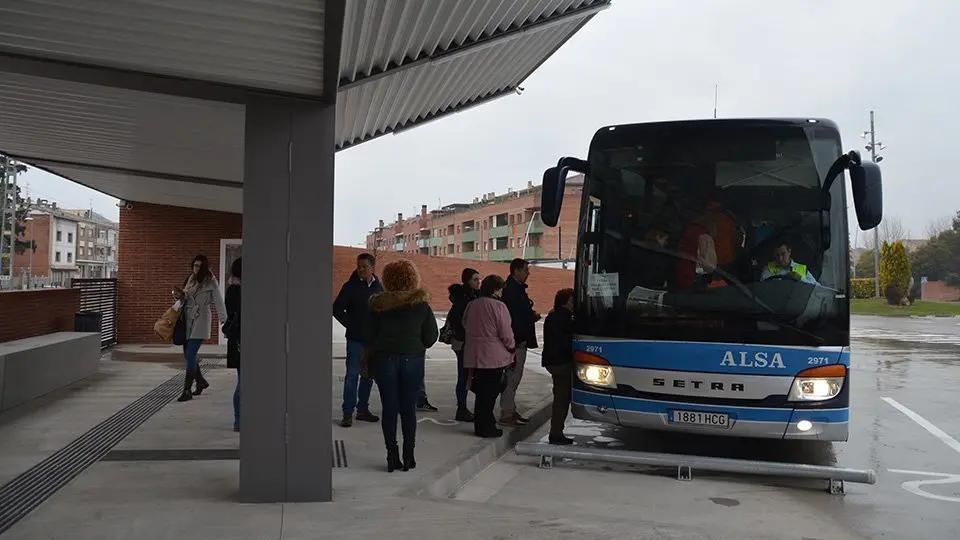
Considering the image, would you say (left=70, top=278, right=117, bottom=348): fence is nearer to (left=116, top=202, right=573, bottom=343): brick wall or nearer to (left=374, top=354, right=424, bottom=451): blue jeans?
(left=116, top=202, right=573, bottom=343): brick wall

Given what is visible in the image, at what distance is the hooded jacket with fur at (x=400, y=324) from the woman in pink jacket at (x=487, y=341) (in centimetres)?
142

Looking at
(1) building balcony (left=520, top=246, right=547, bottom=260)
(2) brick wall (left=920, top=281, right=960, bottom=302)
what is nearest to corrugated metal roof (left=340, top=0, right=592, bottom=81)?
(1) building balcony (left=520, top=246, right=547, bottom=260)

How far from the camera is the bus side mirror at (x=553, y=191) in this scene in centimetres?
799

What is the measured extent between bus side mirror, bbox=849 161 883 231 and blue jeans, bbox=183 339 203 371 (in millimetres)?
7487

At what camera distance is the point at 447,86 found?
1281cm

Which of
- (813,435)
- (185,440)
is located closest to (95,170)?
(185,440)

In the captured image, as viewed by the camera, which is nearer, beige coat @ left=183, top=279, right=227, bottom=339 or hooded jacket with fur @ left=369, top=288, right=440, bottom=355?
hooded jacket with fur @ left=369, top=288, right=440, bottom=355

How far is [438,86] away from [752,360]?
287 inches

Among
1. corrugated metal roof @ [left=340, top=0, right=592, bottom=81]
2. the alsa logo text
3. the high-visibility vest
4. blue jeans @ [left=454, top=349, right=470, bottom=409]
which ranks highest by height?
corrugated metal roof @ [left=340, top=0, right=592, bottom=81]

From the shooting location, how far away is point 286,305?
5656 millimetres

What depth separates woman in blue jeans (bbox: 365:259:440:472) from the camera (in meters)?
6.61

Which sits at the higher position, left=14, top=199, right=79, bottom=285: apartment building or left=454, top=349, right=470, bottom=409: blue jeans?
left=14, top=199, right=79, bottom=285: apartment building

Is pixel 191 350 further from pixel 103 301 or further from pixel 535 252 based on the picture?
pixel 535 252

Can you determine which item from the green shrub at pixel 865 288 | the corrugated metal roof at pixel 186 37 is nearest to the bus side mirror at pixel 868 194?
the corrugated metal roof at pixel 186 37
